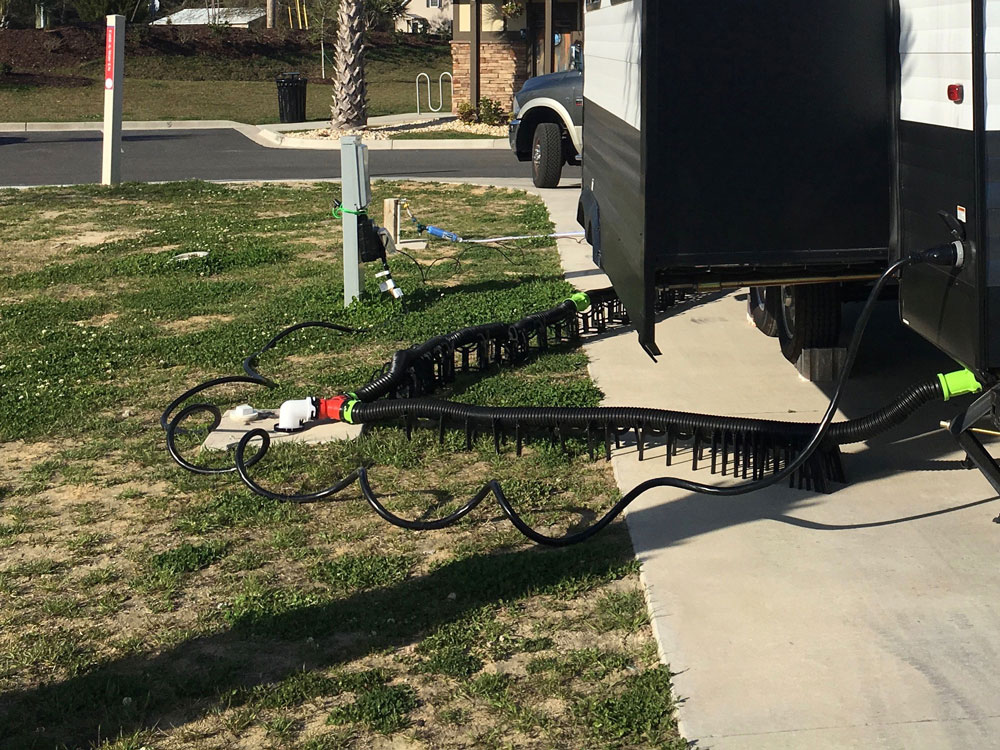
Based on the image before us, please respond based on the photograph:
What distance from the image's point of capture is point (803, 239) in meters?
4.66

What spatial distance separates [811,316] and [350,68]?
1892cm

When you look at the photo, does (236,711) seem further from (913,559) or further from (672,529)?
(913,559)

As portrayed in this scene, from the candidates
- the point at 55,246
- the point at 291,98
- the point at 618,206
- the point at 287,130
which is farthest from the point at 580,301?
the point at 291,98

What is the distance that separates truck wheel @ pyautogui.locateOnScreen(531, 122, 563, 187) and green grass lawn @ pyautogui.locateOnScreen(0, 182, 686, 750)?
6853 mm

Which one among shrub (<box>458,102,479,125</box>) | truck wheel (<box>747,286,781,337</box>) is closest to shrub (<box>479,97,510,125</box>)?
shrub (<box>458,102,479,125</box>)

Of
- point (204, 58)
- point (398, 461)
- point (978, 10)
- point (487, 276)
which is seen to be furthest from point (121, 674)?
point (204, 58)

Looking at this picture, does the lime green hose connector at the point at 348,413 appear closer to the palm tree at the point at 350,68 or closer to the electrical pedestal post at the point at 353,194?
the electrical pedestal post at the point at 353,194

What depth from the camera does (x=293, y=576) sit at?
4.36 meters

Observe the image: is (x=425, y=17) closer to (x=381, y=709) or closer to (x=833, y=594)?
(x=833, y=594)

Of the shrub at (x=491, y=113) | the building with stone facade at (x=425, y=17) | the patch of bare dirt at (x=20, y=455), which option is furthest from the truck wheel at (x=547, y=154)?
the building with stone facade at (x=425, y=17)

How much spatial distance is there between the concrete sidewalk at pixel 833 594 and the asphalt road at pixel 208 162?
11.5 m

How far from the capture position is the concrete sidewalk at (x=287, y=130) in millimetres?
21750

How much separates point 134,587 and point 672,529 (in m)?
2.04

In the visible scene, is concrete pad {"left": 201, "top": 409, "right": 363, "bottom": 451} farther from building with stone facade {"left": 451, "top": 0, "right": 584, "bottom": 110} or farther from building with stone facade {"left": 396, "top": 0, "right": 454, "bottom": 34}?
building with stone facade {"left": 396, "top": 0, "right": 454, "bottom": 34}
